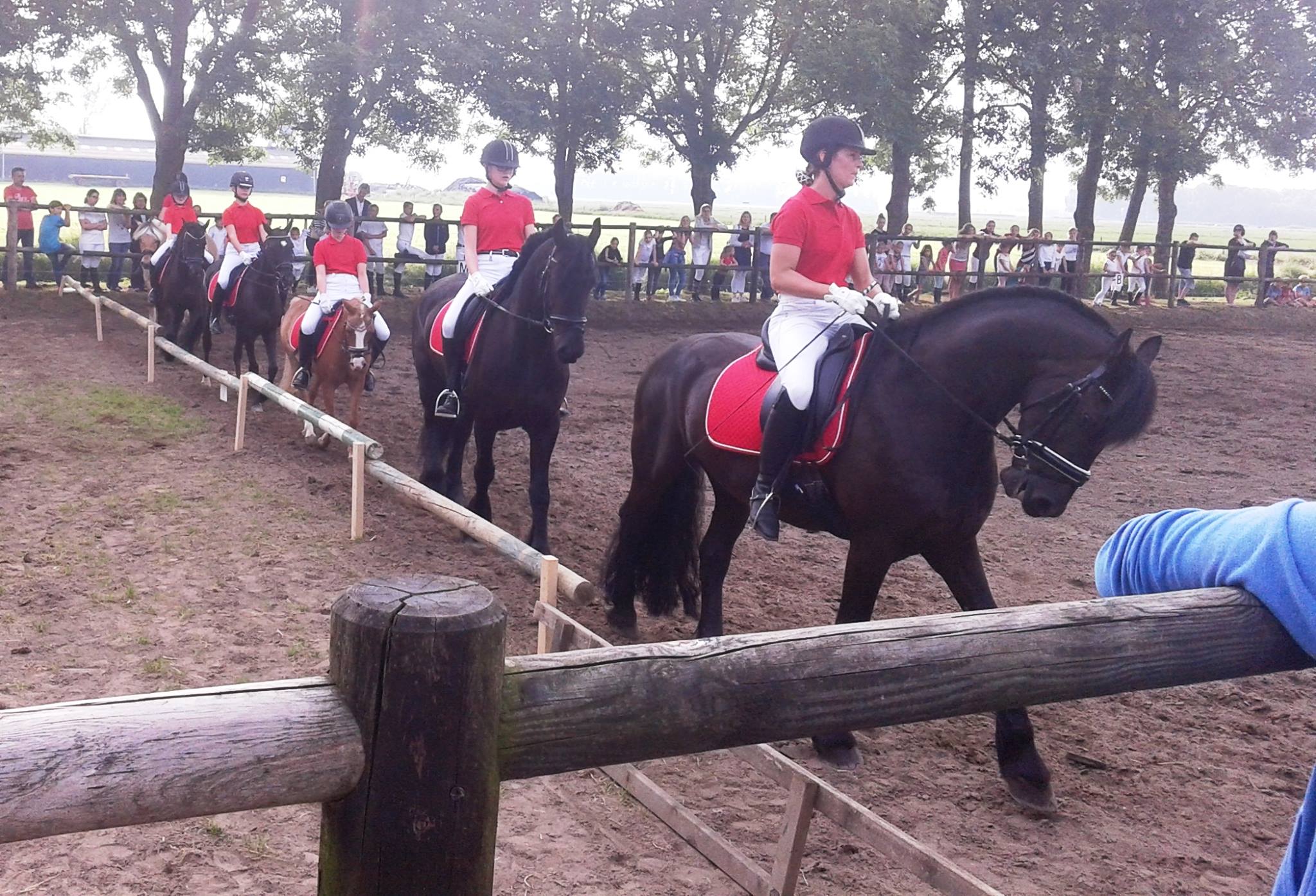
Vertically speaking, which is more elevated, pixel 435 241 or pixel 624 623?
pixel 435 241

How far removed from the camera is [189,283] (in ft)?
47.6

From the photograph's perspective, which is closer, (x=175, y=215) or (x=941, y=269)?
(x=175, y=215)

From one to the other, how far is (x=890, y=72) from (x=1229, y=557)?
83.2 ft

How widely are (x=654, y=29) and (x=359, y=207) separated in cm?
912

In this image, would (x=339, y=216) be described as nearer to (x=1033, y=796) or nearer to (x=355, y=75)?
(x=1033, y=796)

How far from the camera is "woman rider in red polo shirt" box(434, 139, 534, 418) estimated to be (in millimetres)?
8164

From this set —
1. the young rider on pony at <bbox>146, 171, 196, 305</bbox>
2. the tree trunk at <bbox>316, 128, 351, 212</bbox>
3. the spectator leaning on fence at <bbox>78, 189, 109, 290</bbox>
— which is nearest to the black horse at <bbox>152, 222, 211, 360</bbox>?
the young rider on pony at <bbox>146, 171, 196, 305</bbox>

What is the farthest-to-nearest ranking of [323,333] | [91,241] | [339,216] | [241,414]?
1. [91,241]
2. [323,333]
3. [339,216]
4. [241,414]

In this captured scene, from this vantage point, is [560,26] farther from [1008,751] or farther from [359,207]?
[1008,751]

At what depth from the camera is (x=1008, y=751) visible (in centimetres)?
466

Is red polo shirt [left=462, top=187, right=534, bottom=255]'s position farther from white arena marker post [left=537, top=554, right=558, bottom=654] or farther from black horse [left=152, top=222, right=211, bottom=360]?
black horse [left=152, top=222, right=211, bottom=360]

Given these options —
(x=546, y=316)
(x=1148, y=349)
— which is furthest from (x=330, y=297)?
(x=1148, y=349)

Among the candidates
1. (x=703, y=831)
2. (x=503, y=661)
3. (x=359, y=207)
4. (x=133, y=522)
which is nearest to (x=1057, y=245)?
(x=359, y=207)

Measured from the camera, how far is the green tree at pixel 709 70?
25125 millimetres
